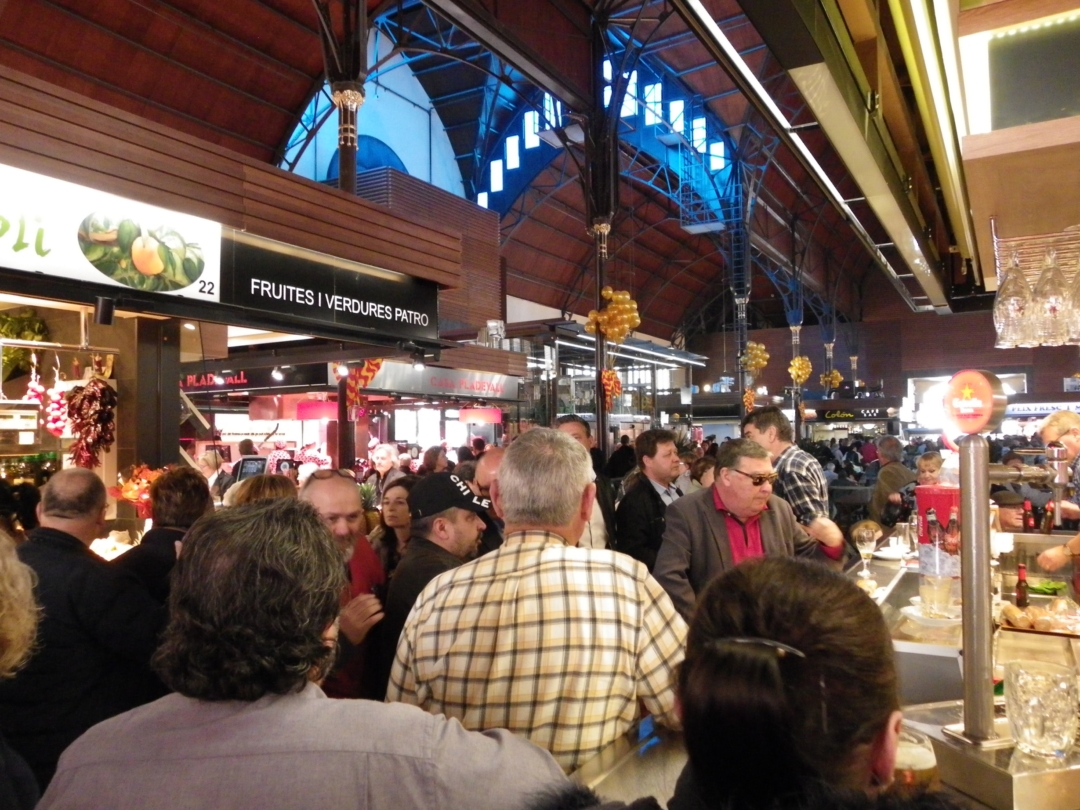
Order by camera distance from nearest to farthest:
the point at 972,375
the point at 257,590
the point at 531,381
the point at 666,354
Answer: the point at 257,590, the point at 972,375, the point at 531,381, the point at 666,354

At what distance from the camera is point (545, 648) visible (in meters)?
1.54

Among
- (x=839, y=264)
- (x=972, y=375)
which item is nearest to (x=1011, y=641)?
(x=972, y=375)

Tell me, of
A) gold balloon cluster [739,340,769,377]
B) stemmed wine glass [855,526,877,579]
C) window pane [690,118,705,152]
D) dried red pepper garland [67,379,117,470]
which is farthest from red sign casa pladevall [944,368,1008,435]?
window pane [690,118,705,152]

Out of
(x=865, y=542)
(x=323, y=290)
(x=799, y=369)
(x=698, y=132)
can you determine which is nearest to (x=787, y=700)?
(x=865, y=542)

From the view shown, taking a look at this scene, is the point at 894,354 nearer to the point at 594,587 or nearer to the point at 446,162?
the point at 446,162

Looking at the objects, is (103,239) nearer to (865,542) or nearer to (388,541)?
(388,541)

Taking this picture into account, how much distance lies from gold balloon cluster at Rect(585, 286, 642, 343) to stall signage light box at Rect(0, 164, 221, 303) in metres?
4.88

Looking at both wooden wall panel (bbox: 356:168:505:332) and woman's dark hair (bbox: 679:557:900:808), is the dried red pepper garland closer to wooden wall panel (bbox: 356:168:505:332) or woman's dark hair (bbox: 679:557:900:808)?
wooden wall panel (bbox: 356:168:505:332)

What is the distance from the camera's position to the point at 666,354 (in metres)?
18.2

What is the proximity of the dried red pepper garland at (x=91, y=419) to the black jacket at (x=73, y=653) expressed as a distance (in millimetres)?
3048

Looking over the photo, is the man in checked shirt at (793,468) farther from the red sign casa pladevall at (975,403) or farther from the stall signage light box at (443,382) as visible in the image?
the stall signage light box at (443,382)

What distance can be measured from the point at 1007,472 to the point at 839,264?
25.7 metres

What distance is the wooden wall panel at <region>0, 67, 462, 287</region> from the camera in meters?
3.21

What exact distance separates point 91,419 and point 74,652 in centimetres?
337
